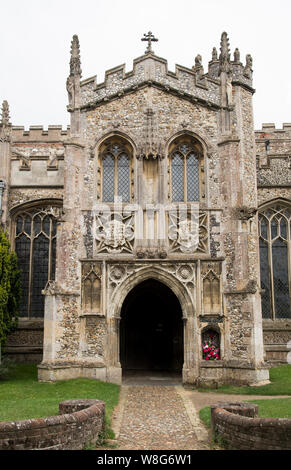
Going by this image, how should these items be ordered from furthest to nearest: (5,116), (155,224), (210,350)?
(5,116) → (155,224) → (210,350)

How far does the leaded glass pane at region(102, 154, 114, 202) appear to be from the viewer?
57.5ft

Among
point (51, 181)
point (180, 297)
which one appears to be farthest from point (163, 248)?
point (51, 181)

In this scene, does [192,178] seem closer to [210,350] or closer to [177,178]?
[177,178]

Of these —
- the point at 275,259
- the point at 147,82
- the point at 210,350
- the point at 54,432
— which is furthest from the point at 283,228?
the point at 54,432

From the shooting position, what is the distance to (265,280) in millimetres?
20094

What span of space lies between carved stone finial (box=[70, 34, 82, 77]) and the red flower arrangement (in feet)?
34.4

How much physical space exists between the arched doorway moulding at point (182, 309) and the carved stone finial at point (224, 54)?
7.63 meters

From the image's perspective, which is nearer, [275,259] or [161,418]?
[161,418]

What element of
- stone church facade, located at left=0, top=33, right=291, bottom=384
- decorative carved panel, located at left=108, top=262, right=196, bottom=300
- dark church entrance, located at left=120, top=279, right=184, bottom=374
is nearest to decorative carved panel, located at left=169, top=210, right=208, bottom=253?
stone church facade, located at left=0, top=33, right=291, bottom=384

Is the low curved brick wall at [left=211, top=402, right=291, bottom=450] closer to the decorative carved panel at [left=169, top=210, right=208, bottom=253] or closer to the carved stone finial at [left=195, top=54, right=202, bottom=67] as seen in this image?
the decorative carved panel at [left=169, top=210, right=208, bottom=253]

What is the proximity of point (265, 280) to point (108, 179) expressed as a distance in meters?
7.67

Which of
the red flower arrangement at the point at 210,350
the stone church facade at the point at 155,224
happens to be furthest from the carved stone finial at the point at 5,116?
the red flower arrangement at the point at 210,350

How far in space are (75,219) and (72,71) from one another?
5514 millimetres
